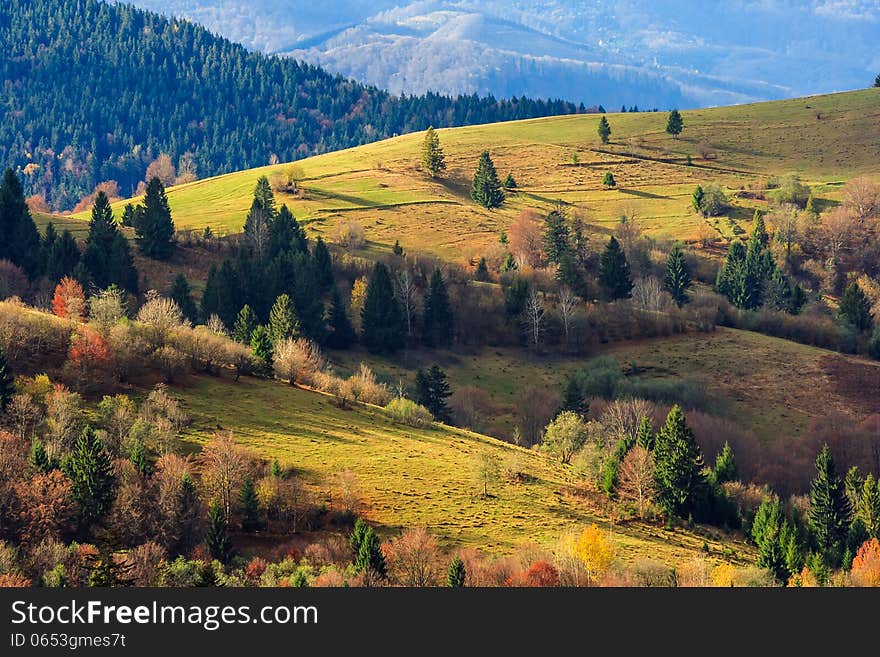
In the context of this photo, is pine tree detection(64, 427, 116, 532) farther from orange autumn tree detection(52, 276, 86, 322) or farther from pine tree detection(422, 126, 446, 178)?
pine tree detection(422, 126, 446, 178)

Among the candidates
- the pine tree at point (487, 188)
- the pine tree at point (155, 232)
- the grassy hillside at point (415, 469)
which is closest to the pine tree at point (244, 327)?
the grassy hillside at point (415, 469)

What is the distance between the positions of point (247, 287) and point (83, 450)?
59.3 meters

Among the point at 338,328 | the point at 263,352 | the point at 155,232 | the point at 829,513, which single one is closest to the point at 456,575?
the point at 829,513

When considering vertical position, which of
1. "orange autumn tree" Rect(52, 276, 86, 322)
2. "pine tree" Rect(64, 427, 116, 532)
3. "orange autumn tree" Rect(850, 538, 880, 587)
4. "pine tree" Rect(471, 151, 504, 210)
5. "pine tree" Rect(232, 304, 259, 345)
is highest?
"pine tree" Rect(471, 151, 504, 210)

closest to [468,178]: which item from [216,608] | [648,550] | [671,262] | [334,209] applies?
[334,209]

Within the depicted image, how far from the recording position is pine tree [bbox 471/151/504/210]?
6757 inches

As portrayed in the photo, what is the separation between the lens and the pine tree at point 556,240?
144 metres

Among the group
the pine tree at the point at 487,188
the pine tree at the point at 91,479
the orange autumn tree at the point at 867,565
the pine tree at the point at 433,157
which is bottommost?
the orange autumn tree at the point at 867,565

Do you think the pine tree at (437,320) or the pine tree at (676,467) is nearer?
the pine tree at (676,467)

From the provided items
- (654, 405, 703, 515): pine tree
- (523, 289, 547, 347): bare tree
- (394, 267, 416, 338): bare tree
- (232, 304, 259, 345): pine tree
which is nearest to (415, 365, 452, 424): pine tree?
(232, 304, 259, 345): pine tree

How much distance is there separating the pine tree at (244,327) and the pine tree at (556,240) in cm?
4922

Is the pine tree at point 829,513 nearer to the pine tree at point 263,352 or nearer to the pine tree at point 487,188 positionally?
the pine tree at point 263,352

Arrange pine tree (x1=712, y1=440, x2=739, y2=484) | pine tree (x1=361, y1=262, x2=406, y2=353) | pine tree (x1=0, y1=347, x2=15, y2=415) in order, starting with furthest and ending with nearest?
pine tree (x1=361, y1=262, x2=406, y2=353)
pine tree (x1=712, y1=440, x2=739, y2=484)
pine tree (x1=0, y1=347, x2=15, y2=415)

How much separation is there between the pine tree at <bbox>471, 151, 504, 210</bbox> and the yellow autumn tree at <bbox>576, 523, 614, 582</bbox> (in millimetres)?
114853
